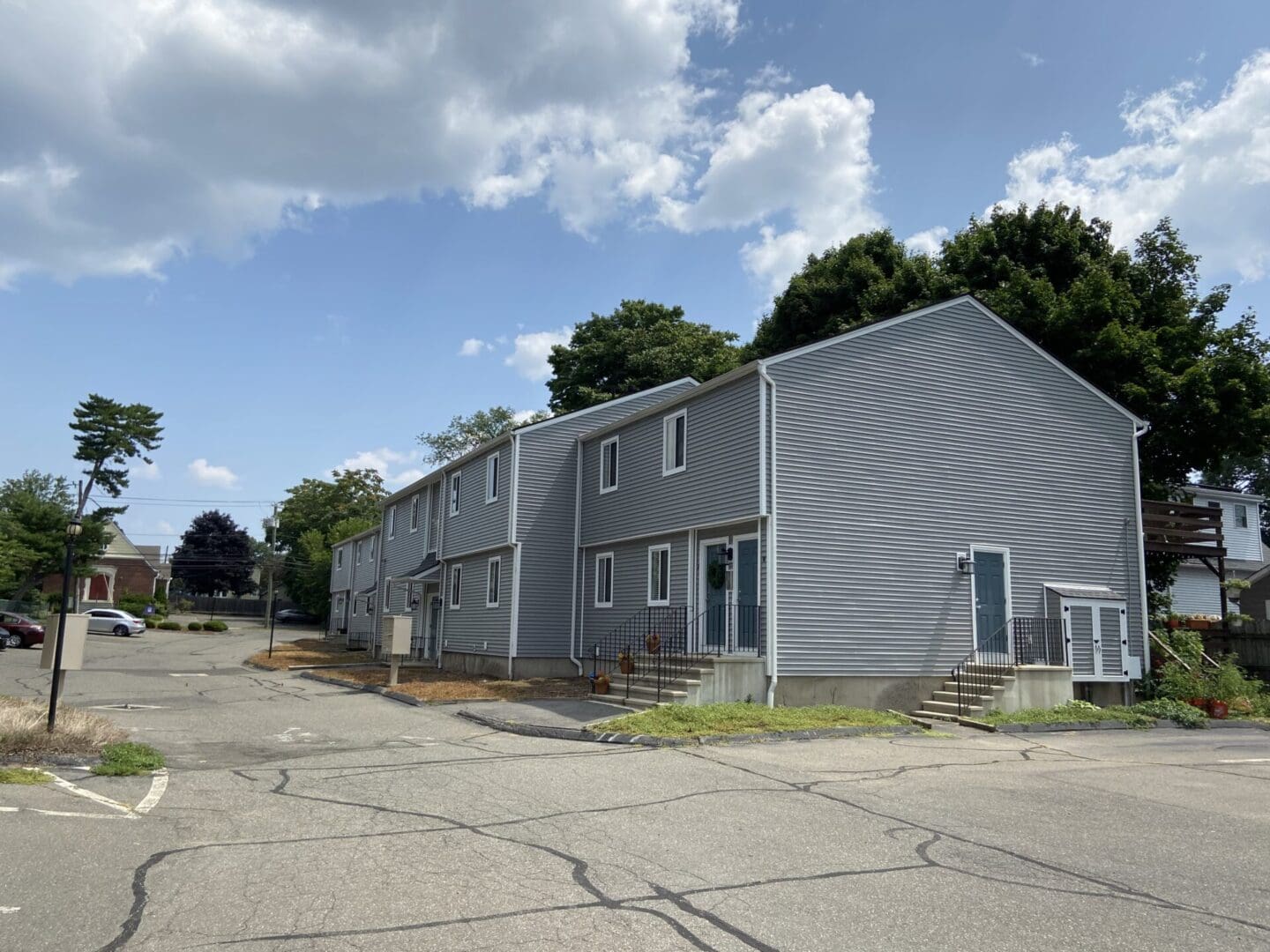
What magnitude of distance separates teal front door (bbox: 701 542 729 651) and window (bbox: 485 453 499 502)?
8.47 m

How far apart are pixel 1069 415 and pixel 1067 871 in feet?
52.7

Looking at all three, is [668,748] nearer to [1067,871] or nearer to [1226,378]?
[1067,871]

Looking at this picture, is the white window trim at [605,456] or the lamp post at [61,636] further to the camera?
the white window trim at [605,456]

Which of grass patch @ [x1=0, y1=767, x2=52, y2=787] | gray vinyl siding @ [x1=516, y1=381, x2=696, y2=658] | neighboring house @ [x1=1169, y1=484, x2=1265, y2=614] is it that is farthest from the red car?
neighboring house @ [x1=1169, y1=484, x2=1265, y2=614]

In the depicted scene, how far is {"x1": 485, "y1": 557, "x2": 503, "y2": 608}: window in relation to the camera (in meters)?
25.5

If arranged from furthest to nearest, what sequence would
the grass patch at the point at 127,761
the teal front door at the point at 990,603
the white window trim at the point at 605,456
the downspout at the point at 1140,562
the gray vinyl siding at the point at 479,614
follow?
the gray vinyl siding at the point at 479,614, the white window trim at the point at 605,456, the downspout at the point at 1140,562, the teal front door at the point at 990,603, the grass patch at the point at 127,761

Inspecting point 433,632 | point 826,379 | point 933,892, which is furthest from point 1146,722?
point 433,632

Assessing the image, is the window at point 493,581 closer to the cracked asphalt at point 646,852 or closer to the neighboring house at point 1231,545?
the cracked asphalt at point 646,852

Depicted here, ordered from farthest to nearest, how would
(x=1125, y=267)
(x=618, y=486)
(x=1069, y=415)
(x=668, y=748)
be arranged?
(x=1125, y=267), (x=618, y=486), (x=1069, y=415), (x=668, y=748)

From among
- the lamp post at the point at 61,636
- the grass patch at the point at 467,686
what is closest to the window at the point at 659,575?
the grass patch at the point at 467,686

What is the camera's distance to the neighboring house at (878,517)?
1736cm

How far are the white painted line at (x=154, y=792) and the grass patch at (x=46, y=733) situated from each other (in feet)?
3.72

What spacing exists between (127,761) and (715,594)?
11.1 meters

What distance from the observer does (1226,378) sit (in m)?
25.0
